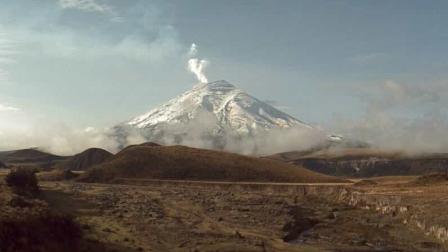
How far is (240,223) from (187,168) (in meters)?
59.5

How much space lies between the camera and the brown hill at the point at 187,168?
101 metres

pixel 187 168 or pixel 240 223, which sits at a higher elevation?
pixel 187 168

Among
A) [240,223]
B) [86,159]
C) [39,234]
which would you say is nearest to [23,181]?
[240,223]

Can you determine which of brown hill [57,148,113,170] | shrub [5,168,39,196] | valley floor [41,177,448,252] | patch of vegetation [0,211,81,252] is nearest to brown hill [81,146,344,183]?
brown hill [57,148,113,170]

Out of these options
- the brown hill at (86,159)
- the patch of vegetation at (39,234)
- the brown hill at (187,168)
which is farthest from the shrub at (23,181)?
the brown hill at (86,159)

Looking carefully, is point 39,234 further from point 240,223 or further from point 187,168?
point 187,168

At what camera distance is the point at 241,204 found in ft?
185

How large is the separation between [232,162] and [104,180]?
1136 inches

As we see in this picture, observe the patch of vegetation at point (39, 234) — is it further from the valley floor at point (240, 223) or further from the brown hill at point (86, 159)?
the brown hill at point (86, 159)

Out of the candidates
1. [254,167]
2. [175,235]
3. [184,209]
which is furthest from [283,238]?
[254,167]

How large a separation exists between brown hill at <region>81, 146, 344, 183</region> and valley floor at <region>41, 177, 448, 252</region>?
123 ft

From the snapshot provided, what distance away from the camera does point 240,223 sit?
46.8m

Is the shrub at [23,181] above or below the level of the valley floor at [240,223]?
above

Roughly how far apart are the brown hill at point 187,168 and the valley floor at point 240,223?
37.5 meters
